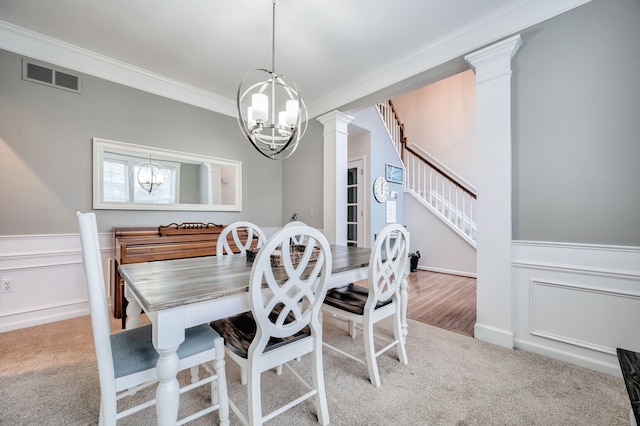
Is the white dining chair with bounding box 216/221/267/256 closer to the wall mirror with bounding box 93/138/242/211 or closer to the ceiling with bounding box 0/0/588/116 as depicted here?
the wall mirror with bounding box 93/138/242/211

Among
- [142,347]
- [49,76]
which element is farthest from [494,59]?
[49,76]

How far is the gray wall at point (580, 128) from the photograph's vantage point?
1.73 m

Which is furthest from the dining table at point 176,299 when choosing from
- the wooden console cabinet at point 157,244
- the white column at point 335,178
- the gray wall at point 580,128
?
the white column at point 335,178

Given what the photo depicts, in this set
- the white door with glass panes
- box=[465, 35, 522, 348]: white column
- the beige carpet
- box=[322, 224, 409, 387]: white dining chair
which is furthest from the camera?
the white door with glass panes

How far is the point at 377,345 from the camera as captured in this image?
2148 mm

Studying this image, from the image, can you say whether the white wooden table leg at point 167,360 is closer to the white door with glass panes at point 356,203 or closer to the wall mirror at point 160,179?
the wall mirror at point 160,179

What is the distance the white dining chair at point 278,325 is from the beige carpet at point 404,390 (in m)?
0.27

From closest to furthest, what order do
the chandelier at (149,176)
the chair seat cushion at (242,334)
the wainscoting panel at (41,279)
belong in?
the chair seat cushion at (242,334)
the wainscoting panel at (41,279)
the chandelier at (149,176)

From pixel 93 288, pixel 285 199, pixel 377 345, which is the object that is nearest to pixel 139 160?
pixel 285 199

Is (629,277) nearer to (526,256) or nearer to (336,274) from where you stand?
(526,256)

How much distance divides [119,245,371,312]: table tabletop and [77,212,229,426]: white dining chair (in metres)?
0.15

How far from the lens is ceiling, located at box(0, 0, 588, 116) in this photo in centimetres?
212

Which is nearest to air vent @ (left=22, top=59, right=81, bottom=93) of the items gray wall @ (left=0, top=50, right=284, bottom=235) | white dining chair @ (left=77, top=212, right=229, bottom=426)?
gray wall @ (left=0, top=50, right=284, bottom=235)

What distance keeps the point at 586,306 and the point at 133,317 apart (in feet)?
9.82
